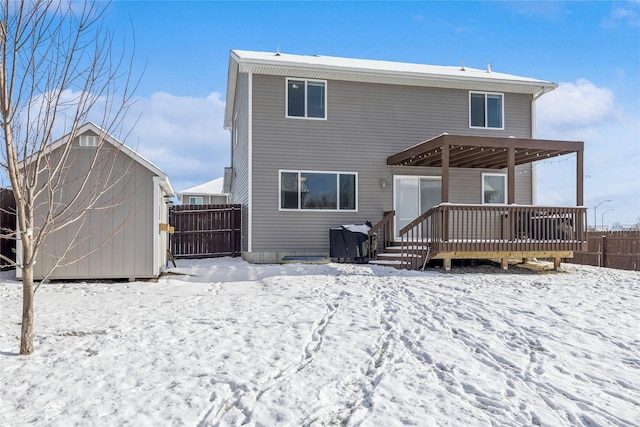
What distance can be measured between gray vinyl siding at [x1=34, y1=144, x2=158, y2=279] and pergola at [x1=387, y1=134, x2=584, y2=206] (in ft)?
20.1

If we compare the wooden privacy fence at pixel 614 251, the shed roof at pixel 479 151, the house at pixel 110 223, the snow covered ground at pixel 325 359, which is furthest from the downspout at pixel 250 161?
the wooden privacy fence at pixel 614 251

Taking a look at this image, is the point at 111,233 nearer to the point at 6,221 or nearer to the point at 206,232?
the point at 6,221

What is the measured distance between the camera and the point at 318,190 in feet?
39.4

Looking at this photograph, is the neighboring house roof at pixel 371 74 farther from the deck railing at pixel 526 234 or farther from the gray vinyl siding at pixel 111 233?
the gray vinyl siding at pixel 111 233

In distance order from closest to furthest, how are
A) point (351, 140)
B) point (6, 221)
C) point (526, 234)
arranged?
point (6, 221), point (526, 234), point (351, 140)

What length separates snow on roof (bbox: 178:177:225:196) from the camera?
29641 millimetres

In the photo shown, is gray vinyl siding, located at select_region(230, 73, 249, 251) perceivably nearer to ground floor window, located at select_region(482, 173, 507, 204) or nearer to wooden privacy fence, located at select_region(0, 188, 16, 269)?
wooden privacy fence, located at select_region(0, 188, 16, 269)

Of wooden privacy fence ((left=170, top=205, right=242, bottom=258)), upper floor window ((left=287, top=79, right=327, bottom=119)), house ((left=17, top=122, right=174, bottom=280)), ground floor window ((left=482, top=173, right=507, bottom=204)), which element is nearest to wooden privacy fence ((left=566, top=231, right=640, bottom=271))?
ground floor window ((left=482, top=173, right=507, bottom=204))

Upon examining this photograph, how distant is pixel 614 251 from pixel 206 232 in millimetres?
12375

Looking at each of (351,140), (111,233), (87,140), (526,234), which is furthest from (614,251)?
(87,140)

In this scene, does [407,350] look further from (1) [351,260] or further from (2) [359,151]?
(2) [359,151]

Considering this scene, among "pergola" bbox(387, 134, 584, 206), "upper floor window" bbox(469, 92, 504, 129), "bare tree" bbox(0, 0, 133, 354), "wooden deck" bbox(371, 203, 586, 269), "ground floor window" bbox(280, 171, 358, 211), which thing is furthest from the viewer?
"upper floor window" bbox(469, 92, 504, 129)

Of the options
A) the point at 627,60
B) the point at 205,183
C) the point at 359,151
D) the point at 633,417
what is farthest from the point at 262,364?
the point at 205,183

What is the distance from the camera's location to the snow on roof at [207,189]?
2964 centimetres
